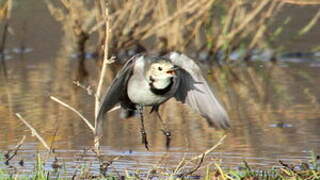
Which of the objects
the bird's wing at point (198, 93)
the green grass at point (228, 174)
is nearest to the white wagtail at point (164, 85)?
the bird's wing at point (198, 93)

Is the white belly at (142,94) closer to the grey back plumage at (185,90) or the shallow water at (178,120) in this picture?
the grey back plumage at (185,90)

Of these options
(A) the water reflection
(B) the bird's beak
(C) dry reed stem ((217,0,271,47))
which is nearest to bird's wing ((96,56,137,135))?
(B) the bird's beak

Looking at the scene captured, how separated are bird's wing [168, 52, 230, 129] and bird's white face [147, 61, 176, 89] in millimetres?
165

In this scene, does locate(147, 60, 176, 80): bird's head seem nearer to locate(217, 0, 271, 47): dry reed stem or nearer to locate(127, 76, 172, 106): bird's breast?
locate(127, 76, 172, 106): bird's breast

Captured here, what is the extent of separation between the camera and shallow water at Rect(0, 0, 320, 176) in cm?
748

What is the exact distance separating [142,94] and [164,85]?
0.21 meters

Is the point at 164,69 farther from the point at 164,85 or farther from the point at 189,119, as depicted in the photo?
the point at 189,119

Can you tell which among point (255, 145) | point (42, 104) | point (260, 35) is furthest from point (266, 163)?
point (260, 35)

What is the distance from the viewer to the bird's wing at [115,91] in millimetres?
6863

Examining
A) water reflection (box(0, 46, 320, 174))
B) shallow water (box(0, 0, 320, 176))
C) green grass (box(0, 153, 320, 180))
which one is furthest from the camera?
water reflection (box(0, 46, 320, 174))

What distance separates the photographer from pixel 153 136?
8375mm

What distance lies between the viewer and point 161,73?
22.6 feet

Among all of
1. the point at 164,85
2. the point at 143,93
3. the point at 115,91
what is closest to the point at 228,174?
the point at 164,85

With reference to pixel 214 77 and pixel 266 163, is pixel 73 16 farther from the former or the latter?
pixel 266 163
